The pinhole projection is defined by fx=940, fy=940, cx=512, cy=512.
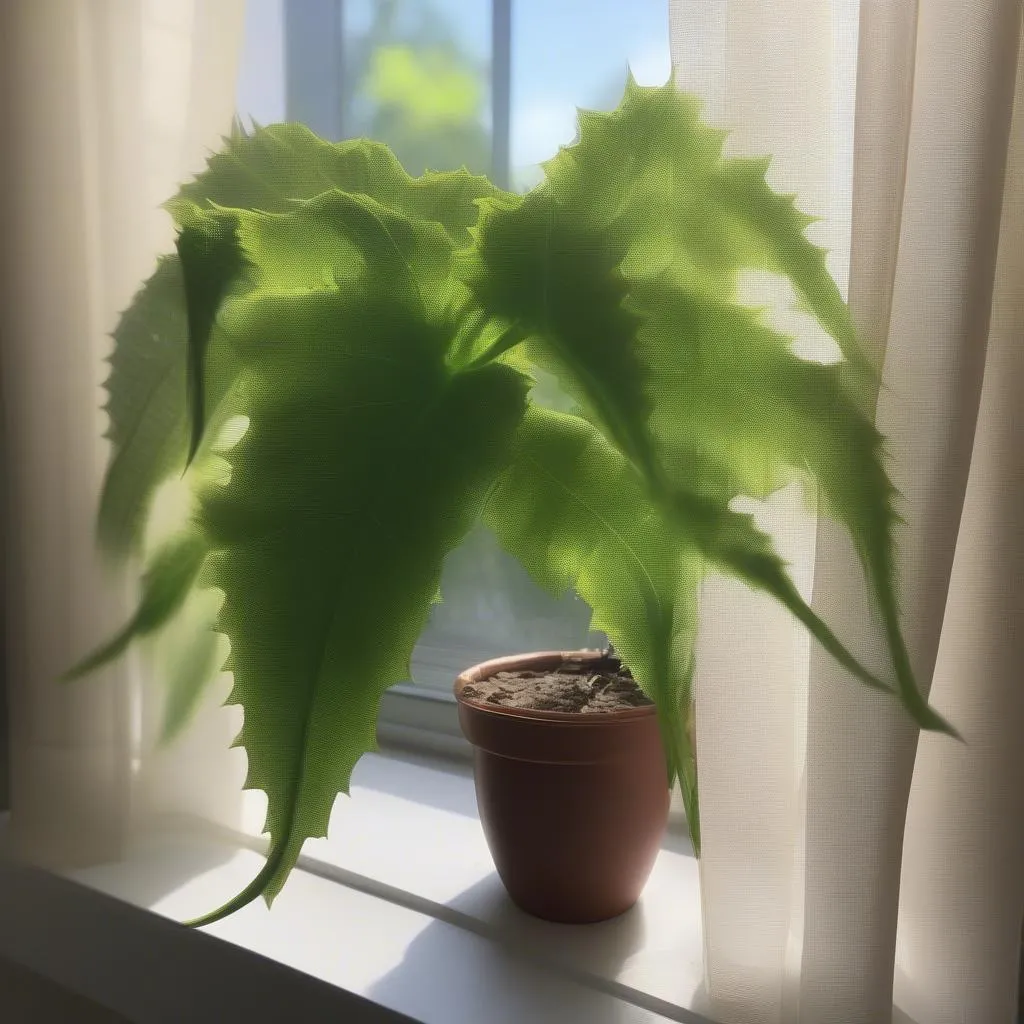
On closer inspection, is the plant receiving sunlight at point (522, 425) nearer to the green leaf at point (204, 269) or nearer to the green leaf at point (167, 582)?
the green leaf at point (204, 269)

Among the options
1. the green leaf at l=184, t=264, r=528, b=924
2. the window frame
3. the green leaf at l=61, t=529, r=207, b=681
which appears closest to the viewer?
the green leaf at l=184, t=264, r=528, b=924

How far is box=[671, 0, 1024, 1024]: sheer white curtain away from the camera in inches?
20.1

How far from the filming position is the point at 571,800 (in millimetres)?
651

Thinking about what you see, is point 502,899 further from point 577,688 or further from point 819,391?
point 819,391

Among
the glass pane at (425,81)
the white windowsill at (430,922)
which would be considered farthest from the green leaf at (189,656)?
the glass pane at (425,81)

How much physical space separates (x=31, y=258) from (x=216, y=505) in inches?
18.3

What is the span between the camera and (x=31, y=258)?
812 mm

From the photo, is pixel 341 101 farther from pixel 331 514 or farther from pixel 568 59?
pixel 331 514

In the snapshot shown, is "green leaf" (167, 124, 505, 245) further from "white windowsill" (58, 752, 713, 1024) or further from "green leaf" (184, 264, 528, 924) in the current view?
"white windowsill" (58, 752, 713, 1024)

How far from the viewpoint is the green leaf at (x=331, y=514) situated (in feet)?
1.61

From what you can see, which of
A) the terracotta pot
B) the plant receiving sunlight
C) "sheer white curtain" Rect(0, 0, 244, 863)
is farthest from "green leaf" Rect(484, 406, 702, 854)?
"sheer white curtain" Rect(0, 0, 244, 863)

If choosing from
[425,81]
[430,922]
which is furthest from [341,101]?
[430,922]

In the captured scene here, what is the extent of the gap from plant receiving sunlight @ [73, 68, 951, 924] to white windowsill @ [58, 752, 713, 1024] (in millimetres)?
214

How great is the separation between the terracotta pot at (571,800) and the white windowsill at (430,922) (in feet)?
0.14
